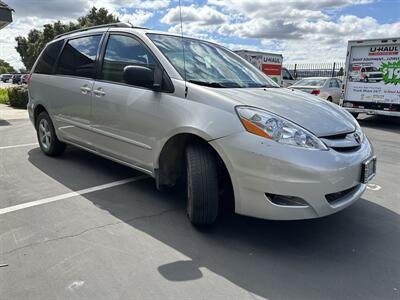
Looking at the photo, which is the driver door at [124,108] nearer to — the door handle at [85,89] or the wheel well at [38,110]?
the door handle at [85,89]

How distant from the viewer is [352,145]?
3.08 m

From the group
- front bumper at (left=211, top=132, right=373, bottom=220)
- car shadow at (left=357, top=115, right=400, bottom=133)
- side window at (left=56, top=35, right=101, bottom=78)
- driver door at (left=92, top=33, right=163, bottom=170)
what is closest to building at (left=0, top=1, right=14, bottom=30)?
side window at (left=56, top=35, right=101, bottom=78)

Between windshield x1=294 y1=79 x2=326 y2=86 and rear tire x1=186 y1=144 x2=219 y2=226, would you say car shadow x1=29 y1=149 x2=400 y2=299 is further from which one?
windshield x1=294 y1=79 x2=326 y2=86

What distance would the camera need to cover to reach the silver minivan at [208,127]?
109 inches

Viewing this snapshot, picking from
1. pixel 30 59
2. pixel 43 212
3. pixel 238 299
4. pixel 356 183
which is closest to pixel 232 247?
pixel 238 299

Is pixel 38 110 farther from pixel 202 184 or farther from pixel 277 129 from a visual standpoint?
pixel 277 129

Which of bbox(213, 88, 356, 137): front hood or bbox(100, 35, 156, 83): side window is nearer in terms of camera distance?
bbox(213, 88, 356, 137): front hood

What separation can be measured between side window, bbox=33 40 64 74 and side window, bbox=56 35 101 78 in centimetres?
22

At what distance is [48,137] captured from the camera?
17.9 ft

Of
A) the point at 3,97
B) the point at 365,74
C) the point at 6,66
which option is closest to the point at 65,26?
the point at 3,97

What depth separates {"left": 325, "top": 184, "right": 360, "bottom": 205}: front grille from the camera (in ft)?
9.50

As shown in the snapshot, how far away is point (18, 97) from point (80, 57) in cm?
1046

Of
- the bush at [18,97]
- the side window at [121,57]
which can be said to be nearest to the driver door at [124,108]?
the side window at [121,57]

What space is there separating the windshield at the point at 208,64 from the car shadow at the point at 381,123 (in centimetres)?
782
